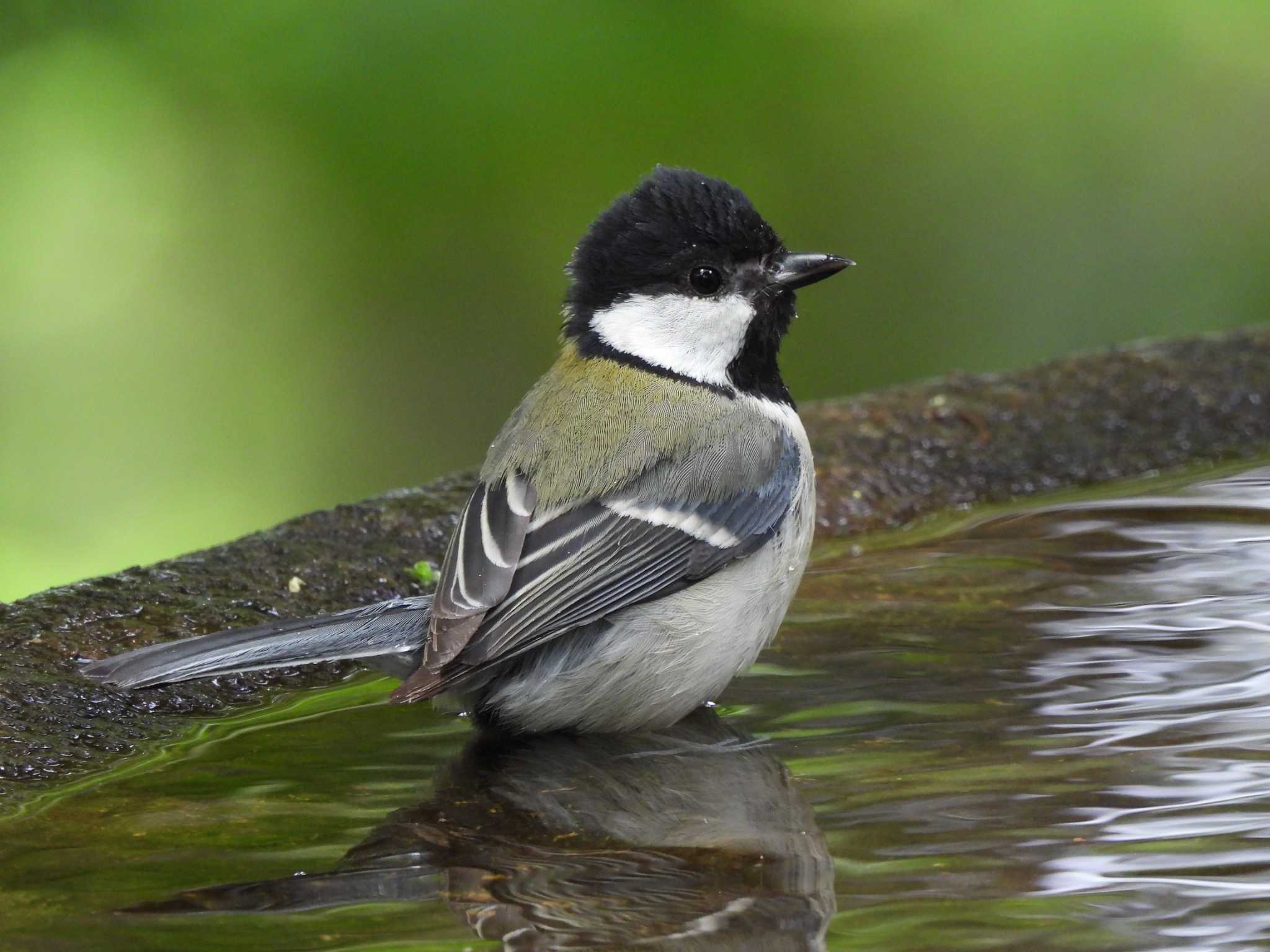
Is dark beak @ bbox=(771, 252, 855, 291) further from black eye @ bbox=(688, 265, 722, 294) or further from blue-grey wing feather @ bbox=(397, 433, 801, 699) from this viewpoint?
blue-grey wing feather @ bbox=(397, 433, 801, 699)

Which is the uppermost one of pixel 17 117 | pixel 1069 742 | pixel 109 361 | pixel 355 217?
pixel 17 117

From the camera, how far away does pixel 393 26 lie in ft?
19.8

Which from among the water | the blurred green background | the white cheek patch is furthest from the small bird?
the blurred green background

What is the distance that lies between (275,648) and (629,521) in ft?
2.03

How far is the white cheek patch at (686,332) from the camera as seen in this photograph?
280cm

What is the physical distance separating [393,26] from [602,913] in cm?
512

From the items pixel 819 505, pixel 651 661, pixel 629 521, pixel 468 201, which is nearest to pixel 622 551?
pixel 629 521

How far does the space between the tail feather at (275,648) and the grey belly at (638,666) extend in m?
0.18

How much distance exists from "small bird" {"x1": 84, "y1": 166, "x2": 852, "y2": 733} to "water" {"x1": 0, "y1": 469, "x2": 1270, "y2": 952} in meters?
0.12

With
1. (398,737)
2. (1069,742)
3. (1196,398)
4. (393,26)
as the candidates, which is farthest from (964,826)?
(393,26)

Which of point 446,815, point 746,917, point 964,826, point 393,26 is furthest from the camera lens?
point 393,26

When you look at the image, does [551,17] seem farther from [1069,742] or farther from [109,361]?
[1069,742]

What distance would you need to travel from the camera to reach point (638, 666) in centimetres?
242

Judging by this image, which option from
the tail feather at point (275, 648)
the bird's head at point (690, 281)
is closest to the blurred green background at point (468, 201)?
the bird's head at point (690, 281)
